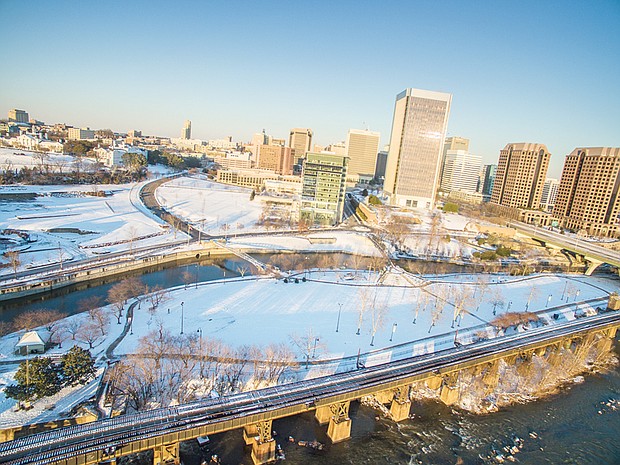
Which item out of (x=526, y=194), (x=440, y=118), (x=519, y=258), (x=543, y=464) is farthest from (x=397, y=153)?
(x=543, y=464)

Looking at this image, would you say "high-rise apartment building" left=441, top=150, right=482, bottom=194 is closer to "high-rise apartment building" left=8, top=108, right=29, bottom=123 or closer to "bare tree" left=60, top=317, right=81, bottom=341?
"bare tree" left=60, top=317, right=81, bottom=341

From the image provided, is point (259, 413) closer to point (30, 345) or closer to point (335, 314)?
point (30, 345)

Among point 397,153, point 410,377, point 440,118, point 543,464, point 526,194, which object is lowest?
point 543,464

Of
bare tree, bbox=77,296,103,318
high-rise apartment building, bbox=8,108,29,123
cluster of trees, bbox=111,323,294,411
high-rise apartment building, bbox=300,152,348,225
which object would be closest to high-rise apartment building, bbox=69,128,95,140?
high-rise apartment building, bbox=8,108,29,123

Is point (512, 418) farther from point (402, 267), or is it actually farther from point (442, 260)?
point (442, 260)

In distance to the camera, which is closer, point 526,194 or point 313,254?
point 313,254

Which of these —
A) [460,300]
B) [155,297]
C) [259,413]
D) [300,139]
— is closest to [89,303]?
[155,297]
